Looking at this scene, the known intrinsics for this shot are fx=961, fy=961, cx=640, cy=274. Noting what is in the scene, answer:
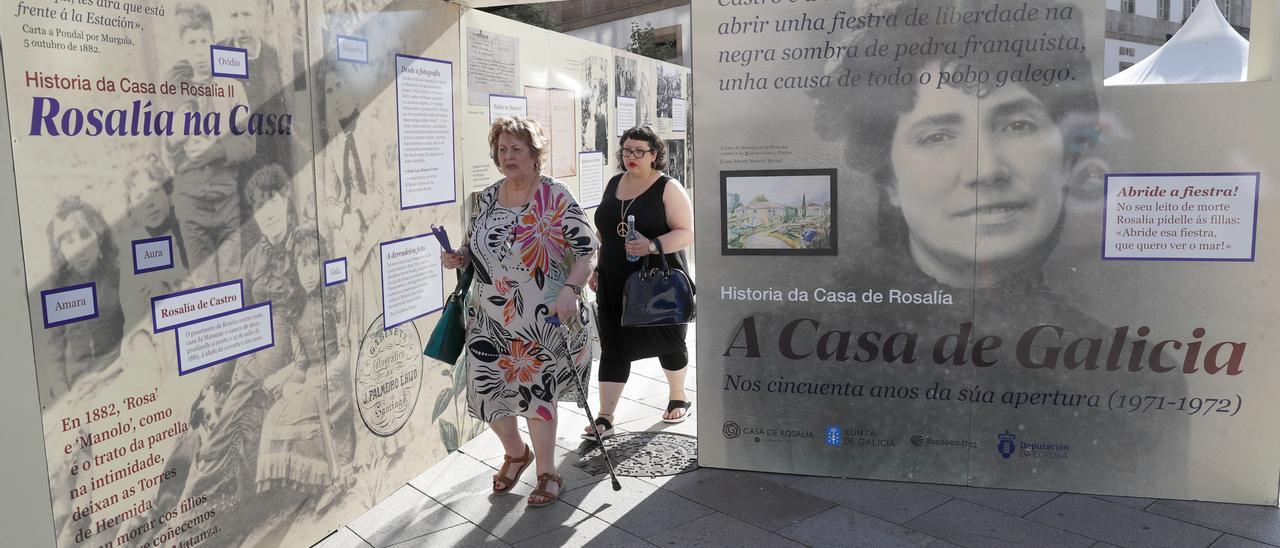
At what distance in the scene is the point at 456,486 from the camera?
487cm

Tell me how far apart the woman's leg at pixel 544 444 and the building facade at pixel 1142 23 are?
28.9 m

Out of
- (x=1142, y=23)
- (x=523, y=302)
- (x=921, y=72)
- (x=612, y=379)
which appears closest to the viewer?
(x=523, y=302)

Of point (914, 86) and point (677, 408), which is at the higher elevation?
point (914, 86)

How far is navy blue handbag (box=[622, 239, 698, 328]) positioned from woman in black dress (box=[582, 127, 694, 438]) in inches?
5.9

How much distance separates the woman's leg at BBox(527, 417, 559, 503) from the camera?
4.57m

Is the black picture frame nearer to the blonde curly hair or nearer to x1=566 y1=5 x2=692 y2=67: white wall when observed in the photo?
the blonde curly hair

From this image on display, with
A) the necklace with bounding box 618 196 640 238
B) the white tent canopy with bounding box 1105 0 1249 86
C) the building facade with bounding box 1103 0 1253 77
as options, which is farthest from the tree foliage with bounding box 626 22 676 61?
the necklace with bounding box 618 196 640 238

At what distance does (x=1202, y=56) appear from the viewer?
9703 millimetres

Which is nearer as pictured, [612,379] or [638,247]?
[638,247]

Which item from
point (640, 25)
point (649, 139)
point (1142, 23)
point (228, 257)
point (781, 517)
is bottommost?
point (781, 517)

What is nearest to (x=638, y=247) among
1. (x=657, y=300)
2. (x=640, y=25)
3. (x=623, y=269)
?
(x=657, y=300)

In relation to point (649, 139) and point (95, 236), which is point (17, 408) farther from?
point (649, 139)

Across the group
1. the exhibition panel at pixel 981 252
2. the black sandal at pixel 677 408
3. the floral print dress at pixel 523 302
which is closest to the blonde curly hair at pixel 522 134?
the floral print dress at pixel 523 302

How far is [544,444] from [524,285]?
0.82m
